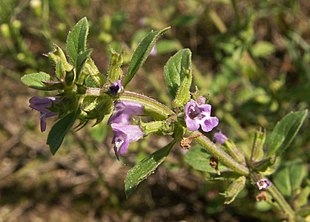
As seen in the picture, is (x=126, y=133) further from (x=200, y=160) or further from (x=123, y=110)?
(x=200, y=160)

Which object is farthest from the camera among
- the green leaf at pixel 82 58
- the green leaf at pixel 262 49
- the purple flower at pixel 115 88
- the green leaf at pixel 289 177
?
the green leaf at pixel 262 49

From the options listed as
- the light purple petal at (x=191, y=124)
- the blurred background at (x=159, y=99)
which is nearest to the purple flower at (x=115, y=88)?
the light purple petal at (x=191, y=124)

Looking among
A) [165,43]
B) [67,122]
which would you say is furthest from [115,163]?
[67,122]

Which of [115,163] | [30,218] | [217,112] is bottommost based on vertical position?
[30,218]

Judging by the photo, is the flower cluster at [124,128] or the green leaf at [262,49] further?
the green leaf at [262,49]

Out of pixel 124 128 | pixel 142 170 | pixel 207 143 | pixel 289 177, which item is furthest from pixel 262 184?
pixel 289 177

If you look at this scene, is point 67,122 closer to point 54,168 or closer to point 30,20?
point 54,168

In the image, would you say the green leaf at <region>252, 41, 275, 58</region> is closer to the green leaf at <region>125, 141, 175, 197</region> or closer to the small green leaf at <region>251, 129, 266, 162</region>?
the small green leaf at <region>251, 129, 266, 162</region>

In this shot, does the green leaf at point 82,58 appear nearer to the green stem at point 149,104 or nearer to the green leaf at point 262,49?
the green stem at point 149,104
